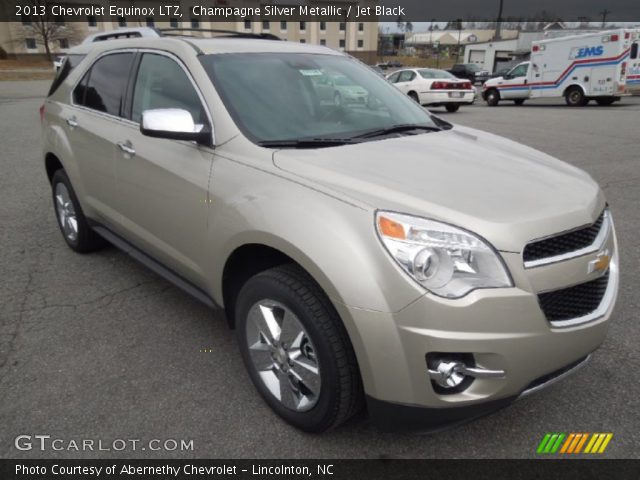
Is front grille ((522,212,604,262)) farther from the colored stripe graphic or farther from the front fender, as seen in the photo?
the colored stripe graphic

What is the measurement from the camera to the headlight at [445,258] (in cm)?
187

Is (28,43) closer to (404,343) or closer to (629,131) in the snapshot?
(629,131)

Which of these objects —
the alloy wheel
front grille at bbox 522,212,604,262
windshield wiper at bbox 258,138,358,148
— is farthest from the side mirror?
front grille at bbox 522,212,604,262

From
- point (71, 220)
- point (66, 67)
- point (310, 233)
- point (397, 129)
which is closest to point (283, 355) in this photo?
point (310, 233)

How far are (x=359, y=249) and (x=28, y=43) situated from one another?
81242mm

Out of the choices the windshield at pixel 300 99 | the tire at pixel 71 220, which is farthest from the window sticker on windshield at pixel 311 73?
the tire at pixel 71 220

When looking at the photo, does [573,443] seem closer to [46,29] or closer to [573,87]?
[573,87]

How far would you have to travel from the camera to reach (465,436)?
7.87 feet

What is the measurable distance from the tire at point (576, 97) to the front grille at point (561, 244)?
20831 millimetres

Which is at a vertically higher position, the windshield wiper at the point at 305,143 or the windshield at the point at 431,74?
the windshield wiper at the point at 305,143

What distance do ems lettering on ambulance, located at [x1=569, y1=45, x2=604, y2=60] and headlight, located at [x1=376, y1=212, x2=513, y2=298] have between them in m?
20.6

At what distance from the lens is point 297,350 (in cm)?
231

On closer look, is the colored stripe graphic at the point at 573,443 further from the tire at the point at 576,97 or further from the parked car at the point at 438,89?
the tire at the point at 576,97

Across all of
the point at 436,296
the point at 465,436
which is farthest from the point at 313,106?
the point at 465,436
